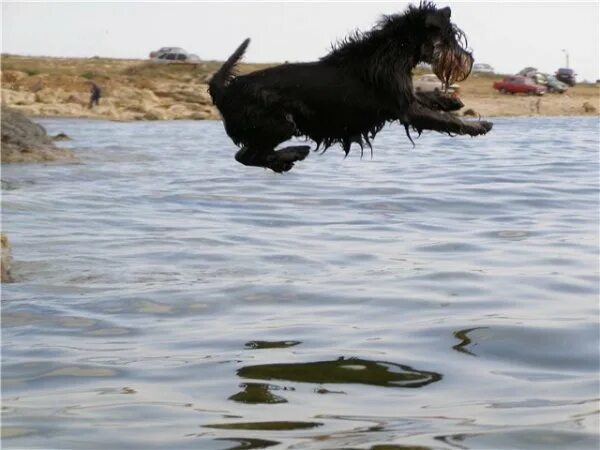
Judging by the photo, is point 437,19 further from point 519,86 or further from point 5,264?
point 519,86

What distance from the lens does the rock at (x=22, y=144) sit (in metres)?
25.5

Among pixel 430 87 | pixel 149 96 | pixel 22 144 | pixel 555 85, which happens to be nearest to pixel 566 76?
pixel 555 85

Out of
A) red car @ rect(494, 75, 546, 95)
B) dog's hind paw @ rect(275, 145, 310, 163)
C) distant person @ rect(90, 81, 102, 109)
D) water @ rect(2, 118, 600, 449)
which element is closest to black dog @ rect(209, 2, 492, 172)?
dog's hind paw @ rect(275, 145, 310, 163)

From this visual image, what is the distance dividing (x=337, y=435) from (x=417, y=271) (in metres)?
5.74

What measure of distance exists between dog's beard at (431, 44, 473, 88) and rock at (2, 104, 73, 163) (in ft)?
58.7

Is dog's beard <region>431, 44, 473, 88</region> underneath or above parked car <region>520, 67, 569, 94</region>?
underneath

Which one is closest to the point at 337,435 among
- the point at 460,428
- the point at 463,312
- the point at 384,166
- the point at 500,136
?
the point at 460,428

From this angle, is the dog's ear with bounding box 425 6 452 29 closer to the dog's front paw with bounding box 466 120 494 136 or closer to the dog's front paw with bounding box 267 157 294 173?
the dog's front paw with bounding box 466 120 494 136

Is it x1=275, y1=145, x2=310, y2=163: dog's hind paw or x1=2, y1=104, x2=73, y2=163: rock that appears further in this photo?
x1=2, y1=104, x2=73, y2=163: rock

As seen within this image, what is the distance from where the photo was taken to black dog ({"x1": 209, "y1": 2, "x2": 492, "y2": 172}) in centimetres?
796

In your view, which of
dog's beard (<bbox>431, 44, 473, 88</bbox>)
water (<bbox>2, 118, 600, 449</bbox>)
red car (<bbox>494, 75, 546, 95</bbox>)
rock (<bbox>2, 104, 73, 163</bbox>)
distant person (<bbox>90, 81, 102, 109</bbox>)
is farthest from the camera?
red car (<bbox>494, 75, 546, 95</bbox>)

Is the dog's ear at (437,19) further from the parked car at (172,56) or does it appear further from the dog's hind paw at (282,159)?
the parked car at (172,56)

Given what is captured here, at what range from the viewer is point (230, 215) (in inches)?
692

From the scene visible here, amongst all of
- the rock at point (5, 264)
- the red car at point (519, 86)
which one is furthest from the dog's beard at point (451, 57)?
the red car at point (519, 86)
